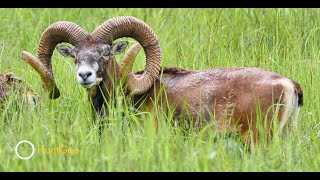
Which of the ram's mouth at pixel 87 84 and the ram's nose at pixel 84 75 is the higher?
the ram's nose at pixel 84 75

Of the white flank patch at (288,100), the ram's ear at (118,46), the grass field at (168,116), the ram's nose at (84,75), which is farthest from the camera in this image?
the ram's ear at (118,46)

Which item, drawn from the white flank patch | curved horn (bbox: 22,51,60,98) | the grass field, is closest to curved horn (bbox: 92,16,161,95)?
the grass field

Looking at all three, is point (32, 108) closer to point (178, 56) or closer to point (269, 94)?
point (269, 94)

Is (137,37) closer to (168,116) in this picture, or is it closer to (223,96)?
(168,116)

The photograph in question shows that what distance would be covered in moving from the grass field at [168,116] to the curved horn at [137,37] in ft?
1.70

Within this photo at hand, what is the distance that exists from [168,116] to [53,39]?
2.09 metres

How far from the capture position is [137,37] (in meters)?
13.8

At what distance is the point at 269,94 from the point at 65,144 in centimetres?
260

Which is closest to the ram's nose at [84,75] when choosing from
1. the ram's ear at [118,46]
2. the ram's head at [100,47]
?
the ram's head at [100,47]

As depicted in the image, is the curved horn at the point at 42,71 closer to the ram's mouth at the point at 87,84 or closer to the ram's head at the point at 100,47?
the ram's head at the point at 100,47

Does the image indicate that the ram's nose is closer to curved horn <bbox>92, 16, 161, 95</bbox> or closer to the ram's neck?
the ram's neck

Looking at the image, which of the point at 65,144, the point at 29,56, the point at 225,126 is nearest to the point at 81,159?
Result: the point at 65,144

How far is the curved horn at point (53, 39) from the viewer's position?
44.3 feet

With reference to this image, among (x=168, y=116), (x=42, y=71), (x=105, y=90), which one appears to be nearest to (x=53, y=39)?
(x=42, y=71)
